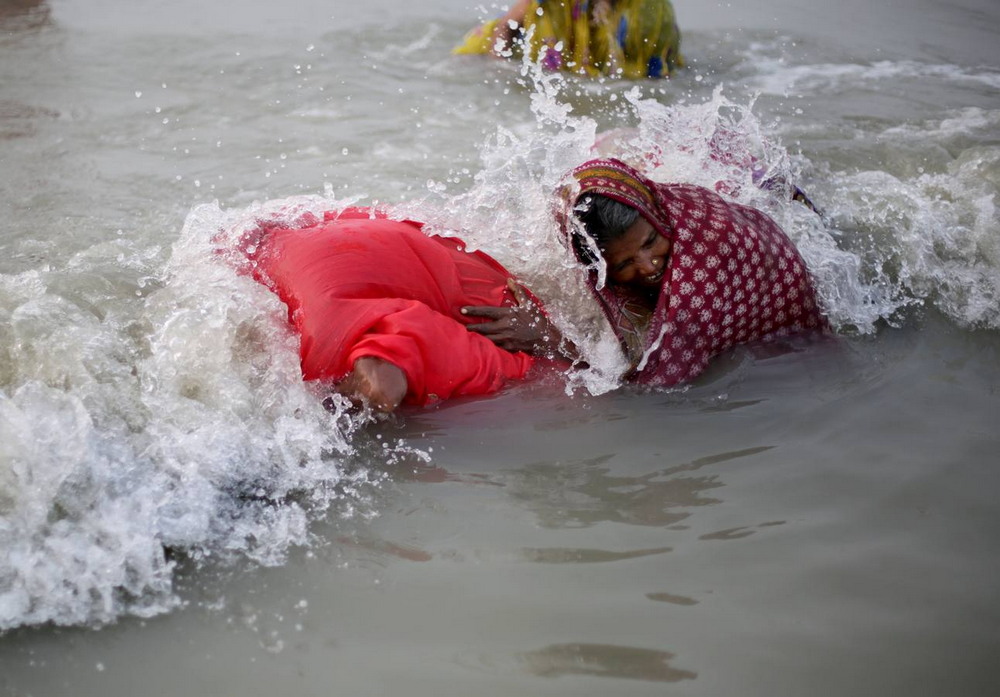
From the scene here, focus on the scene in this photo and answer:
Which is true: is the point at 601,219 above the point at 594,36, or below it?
below

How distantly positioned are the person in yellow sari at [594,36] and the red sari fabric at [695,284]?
3.90 metres

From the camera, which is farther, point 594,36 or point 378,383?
point 594,36

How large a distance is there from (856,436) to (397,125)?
403 cm

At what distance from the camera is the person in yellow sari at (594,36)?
23.7ft

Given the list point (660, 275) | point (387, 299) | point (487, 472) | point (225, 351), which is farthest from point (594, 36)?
point (487, 472)

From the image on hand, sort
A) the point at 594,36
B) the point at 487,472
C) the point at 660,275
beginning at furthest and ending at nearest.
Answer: the point at 594,36 < the point at 660,275 < the point at 487,472

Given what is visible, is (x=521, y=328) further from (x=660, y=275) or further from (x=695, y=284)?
(x=695, y=284)

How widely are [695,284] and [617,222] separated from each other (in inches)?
15.2

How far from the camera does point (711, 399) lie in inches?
131

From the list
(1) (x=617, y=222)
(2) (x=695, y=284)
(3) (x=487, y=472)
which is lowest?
(3) (x=487, y=472)

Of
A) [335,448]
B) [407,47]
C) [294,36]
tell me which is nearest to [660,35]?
[407,47]

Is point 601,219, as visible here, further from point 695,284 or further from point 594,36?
point 594,36

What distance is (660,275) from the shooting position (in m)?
3.51

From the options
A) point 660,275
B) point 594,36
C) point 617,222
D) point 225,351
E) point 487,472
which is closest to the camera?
point 487,472
